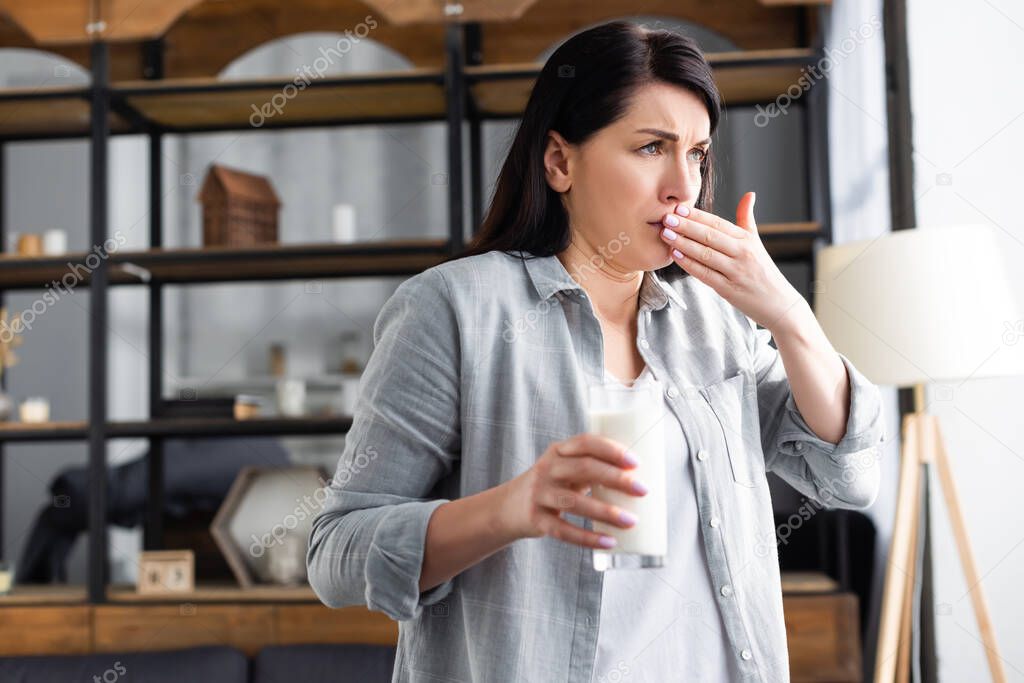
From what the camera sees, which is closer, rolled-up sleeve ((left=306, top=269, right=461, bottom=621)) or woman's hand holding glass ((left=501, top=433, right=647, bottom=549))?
woman's hand holding glass ((left=501, top=433, right=647, bottom=549))

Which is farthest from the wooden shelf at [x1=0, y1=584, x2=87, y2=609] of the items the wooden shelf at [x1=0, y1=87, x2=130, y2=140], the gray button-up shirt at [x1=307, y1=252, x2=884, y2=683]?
the gray button-up shirt at [x1=307, y1=252, x2=884, y2=683]

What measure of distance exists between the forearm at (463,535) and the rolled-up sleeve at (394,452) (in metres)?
0.03

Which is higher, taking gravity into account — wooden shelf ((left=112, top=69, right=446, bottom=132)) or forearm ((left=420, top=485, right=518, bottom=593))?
wooden shelf ((left=112, top=69, right=446, bottom=132))

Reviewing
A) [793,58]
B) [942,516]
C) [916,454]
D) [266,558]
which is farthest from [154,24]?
[942,516]

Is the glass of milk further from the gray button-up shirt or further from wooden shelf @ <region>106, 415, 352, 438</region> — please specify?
wooden shelf @ <region>106, 415, 352, 438</region>

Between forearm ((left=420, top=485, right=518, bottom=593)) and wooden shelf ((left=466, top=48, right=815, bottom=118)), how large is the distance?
209 centimetres

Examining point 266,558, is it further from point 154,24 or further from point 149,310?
point 154,24

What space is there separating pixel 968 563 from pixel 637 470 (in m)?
1.50

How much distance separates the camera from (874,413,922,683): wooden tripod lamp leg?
2.24 m

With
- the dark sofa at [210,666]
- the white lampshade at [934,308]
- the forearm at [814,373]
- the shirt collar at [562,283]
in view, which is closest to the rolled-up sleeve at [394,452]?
the shirt collar at [562,283]

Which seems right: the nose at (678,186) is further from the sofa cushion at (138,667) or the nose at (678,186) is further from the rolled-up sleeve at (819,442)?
the sofa cushion at (138,667)

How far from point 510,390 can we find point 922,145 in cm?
203

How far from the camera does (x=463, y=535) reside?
1.01 meters

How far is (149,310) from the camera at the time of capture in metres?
3.58
